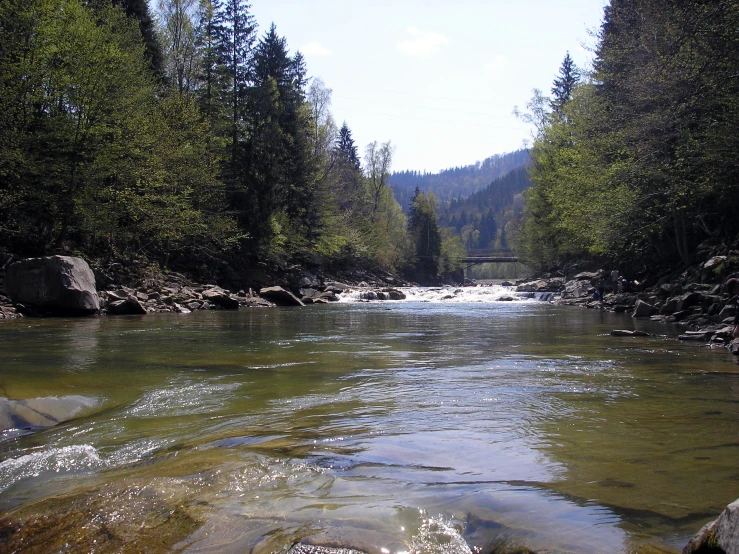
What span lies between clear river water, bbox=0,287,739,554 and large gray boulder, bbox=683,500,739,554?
12.5 inches

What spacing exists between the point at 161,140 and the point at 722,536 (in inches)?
1062

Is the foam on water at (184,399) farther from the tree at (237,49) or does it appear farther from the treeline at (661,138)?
the tree at (237,49)

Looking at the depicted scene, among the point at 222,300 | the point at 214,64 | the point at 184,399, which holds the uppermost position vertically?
the point at 214,64

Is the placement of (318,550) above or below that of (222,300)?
below

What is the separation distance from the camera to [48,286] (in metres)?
16.6

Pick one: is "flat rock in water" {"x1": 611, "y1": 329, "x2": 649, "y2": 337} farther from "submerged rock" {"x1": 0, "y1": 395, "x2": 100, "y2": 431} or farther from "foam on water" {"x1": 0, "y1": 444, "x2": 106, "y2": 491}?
"foam on water" {"x1": 0, "y1": 444, "x2": 106, "y2": 491}

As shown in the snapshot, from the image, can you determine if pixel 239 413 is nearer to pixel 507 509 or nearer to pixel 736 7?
pixel 507 509

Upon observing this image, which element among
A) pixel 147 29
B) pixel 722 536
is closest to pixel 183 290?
pixel 147 29

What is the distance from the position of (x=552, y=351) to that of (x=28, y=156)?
18733 millimetres

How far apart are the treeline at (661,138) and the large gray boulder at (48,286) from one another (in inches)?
683

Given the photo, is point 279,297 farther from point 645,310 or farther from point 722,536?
point 722,536

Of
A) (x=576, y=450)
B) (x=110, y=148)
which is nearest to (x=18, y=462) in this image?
(x=576, y=450)

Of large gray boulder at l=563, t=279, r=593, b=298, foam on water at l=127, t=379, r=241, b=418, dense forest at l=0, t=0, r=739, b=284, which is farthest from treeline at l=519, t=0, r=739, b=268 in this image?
foam on water at l=127, t=379, r=241, b=418

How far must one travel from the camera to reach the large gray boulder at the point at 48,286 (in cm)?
1656
